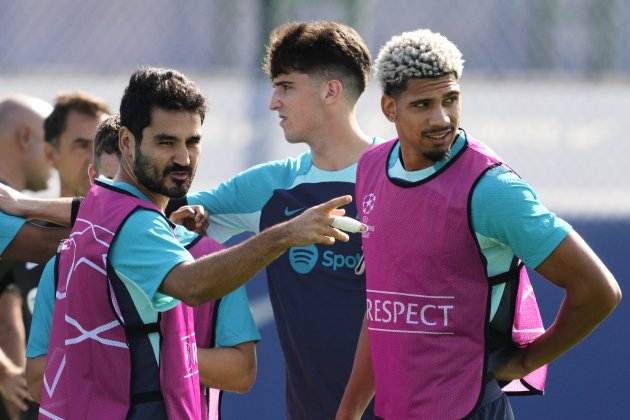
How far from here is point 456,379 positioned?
3184 millimetres

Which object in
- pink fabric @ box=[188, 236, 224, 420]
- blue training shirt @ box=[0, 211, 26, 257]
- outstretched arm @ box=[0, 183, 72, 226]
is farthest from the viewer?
blue training shirt @ box=[0, 211, 26, 257]

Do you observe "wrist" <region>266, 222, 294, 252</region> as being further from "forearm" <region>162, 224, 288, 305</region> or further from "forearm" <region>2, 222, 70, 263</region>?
"forearm" <region>2, 222, 70, 263</region>

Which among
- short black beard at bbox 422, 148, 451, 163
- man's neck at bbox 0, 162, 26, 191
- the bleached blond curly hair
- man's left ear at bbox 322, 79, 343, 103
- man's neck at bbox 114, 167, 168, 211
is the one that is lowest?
man's neck at bbox 0, 162, 26, 191

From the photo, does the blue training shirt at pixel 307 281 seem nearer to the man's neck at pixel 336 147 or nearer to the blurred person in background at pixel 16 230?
the man's neck at pixel 336 147

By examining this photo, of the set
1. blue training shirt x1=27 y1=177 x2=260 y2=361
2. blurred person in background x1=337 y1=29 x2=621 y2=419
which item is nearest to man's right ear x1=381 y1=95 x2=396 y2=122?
blurred person in background x1=337 y1=29 x2=621 y2=419

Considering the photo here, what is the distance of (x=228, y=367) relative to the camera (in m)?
3.52

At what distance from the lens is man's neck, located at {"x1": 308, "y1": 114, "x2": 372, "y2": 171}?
424 cm

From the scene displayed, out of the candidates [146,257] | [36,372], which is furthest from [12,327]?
[146,257]

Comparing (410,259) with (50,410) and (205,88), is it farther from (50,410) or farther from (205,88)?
(205,88)

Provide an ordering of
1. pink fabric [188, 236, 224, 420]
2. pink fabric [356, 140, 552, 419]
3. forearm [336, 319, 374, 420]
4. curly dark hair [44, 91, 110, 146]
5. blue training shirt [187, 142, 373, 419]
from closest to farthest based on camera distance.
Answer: pink fabric [356, 140, 552, 419]
forearm [336, 319, 374, 420]
pink fabric [188, 236, 224, 420]
blue training shirt [187, 142, 373, 419]
curly dark hair [44, 91, 110, 146]

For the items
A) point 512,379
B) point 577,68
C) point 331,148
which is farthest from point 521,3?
point 512,379

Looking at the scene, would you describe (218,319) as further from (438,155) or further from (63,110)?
(63,110)

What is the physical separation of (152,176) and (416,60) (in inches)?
29.0

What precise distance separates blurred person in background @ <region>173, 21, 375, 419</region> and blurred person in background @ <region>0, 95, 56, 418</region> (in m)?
0.66
